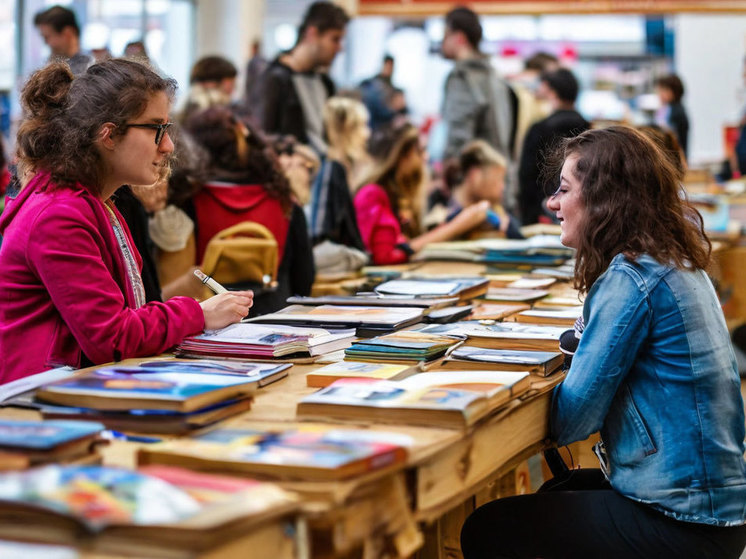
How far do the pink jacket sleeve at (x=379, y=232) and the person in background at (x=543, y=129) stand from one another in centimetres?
129

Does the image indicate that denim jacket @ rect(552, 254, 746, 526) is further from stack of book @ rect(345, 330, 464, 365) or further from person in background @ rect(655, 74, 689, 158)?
person in background @ rect(655, 74, 689, 158)

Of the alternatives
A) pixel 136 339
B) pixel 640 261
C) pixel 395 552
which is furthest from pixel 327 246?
pixel 395 552

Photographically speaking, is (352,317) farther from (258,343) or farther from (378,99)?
(378,99)

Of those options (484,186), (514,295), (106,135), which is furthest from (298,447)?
(484,186)

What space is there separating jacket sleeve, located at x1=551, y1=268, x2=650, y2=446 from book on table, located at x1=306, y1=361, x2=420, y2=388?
1.10 feet

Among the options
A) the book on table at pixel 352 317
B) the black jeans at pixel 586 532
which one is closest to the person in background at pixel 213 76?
the book on table at pixel 352 317

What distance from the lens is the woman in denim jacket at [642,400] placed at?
1983 mm

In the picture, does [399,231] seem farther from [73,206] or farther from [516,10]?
[516,10]

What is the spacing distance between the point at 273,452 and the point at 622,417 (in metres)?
0.83

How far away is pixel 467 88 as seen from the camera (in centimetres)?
653

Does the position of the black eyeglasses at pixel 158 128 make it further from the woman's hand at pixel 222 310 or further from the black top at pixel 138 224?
the black top at pixel 138 224

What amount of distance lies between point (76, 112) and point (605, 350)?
52.5 inches

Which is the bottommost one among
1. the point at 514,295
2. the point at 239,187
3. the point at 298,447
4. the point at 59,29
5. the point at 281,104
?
the point at 514,295

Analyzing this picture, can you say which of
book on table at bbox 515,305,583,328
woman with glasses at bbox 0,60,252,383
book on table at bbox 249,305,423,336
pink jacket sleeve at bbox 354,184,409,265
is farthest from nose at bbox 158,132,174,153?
pink jacket sleeve at bbox 354,184,409,265
